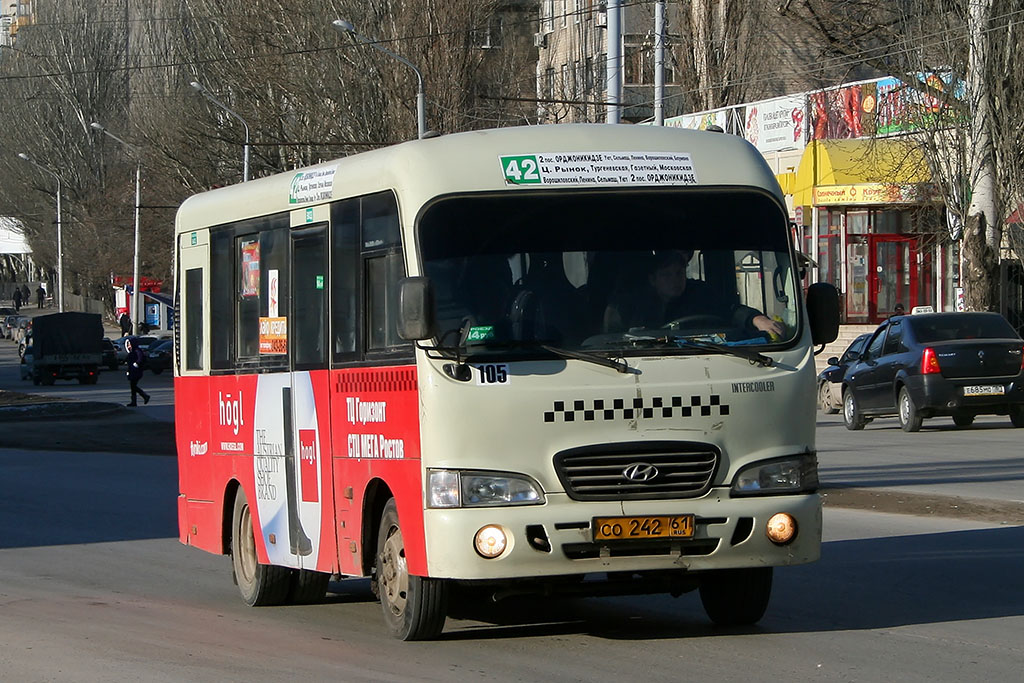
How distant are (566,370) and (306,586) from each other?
136 inches

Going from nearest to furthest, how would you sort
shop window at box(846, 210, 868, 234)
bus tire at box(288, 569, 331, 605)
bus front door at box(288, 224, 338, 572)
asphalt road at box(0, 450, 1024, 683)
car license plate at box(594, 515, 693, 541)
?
asphalt road at box(0, 450, 1024, 683) < car license plate at box(594, 515, 693, 541) < bus front door at box(288, 224, 338, 572) < bus tire at box(288, 569, 331, 605) < shop window at box(846, 210, 868, 234)

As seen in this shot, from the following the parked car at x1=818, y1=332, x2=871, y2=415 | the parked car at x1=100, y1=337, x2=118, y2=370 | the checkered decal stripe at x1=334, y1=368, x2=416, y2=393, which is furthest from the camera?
the parked car at x1=100, y1=337, x2=118, y2=370

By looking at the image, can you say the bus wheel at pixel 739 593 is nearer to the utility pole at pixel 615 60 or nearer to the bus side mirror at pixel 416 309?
the bus side mirror at pixel 416 309

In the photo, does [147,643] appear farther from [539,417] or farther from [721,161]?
[721,161]

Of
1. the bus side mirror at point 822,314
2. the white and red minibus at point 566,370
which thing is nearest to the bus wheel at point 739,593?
the white and red minibus at point 566,370

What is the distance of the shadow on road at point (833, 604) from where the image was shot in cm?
937

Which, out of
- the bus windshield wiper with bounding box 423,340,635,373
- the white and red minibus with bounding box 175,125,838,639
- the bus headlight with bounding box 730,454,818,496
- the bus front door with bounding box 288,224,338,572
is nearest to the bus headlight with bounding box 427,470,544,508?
the white and red minibus with bounding box 175,125,838,639

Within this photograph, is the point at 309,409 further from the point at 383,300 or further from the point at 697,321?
the point at 697,321

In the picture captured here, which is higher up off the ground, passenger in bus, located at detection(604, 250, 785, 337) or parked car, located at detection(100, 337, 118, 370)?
passenger in bus, located at detection(604, 250, 785, 337)

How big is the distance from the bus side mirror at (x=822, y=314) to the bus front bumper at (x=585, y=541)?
3.50 feet

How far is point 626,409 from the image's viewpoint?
834 cm

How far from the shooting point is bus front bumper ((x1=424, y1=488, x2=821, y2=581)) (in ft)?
27.0

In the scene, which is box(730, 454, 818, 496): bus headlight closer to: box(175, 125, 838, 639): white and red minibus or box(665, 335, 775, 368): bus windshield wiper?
box(175, 125, 838, 639): white and red minibus

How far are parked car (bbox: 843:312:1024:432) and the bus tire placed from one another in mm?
14988
